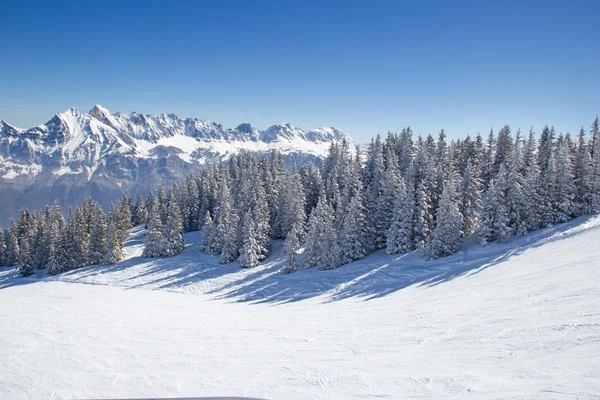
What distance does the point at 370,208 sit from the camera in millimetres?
44250

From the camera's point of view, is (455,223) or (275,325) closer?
(275,325)

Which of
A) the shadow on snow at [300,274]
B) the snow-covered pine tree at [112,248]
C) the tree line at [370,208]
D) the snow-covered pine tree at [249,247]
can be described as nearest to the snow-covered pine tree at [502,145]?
the tree line at [370,208]

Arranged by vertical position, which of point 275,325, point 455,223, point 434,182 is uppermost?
point 434,182

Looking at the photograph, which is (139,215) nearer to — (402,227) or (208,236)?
(208,236)

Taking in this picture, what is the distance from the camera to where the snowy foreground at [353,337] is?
10953 mm

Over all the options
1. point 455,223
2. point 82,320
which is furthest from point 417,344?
point 455,223

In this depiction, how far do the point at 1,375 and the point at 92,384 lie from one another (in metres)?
4.25

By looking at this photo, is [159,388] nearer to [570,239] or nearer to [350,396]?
[350,396]

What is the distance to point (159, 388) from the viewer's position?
11812 mm

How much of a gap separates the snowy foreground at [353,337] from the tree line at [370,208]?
4778mm

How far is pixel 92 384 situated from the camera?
12.2 metres

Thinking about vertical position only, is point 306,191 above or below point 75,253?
above

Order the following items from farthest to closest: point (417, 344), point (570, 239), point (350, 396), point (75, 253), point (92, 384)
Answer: point (75, 253) < point (570, 239) < point (417, 344) < point (92, 384) < point (350, 396)

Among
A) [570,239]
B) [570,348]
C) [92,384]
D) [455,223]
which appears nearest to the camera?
[570,348]
